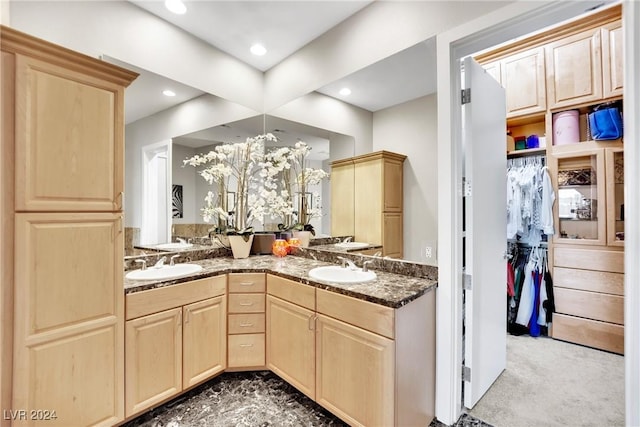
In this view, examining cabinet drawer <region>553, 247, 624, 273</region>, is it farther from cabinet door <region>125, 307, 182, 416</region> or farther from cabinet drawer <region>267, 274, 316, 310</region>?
cabinet door <region>125, 307, 182, 416</region>

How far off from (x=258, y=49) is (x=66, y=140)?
1.89 meters

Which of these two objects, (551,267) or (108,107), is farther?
(551,267)

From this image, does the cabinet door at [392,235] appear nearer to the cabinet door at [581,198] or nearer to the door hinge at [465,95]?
the door hinge at [465,95]

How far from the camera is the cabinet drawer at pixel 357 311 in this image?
1.46 meters

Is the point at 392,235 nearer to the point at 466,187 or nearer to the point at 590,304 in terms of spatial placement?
the point at 466,187

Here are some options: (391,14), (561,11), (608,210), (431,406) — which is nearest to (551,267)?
(608,210)

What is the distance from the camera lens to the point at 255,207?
2.77 meters

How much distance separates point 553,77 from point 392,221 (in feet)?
7.62

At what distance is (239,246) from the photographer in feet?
8.70

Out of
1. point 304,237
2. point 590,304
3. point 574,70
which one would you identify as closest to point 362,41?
point 304,237

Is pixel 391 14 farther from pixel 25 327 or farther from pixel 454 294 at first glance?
pixel 25 327

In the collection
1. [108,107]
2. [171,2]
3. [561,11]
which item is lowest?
[108,107]

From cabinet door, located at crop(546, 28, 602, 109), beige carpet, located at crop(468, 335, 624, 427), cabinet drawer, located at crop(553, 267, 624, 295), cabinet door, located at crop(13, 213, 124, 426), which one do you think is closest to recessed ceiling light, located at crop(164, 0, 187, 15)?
cabinet door, located at crop(13, 213, 124, 426)

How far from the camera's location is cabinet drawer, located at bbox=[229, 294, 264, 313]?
219 cm
